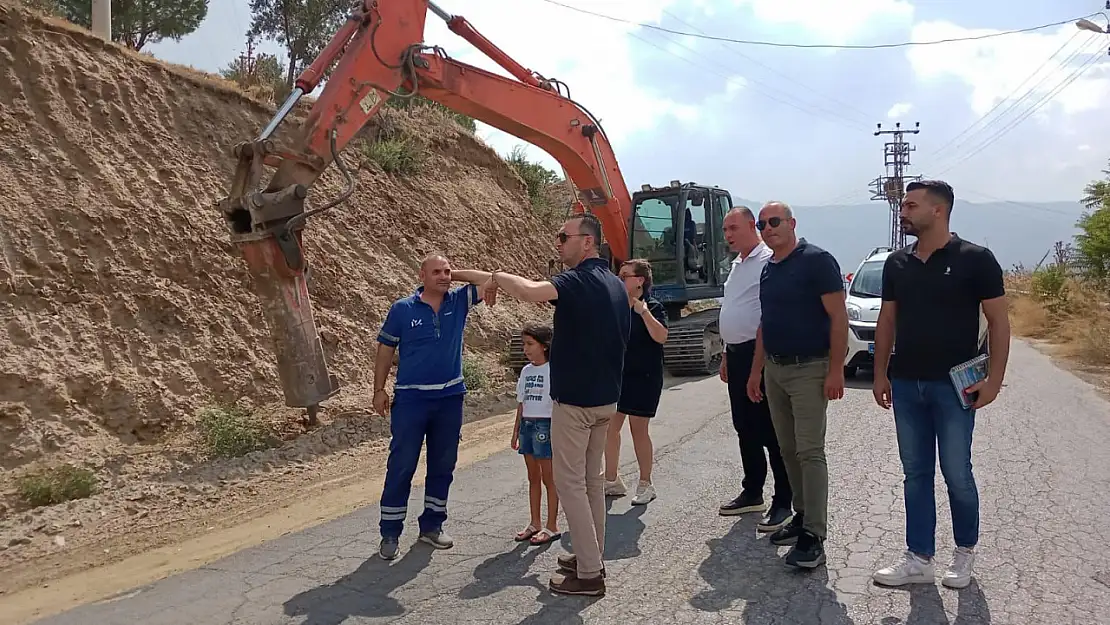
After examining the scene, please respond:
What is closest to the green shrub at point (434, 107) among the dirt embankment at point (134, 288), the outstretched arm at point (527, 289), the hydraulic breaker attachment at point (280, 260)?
the dirt embankment at point (134, 288)

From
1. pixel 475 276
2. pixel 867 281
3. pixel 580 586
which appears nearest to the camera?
A: pixel 580 586

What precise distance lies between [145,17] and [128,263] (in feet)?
26.5

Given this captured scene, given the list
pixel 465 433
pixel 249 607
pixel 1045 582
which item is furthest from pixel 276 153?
pixel 1045 582

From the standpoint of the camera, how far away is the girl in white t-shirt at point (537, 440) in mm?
4926

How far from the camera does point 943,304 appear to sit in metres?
3.94

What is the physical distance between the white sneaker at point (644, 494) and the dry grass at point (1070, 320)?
1204cm

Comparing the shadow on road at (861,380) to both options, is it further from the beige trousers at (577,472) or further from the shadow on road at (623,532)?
the beige trousers at (577,472)

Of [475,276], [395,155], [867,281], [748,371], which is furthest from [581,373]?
[395,155]

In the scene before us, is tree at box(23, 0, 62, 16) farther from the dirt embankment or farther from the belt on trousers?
the belt on trousers

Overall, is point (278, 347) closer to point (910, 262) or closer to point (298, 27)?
point (910, 262)

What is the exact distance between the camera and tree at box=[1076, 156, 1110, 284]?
19.4 metres

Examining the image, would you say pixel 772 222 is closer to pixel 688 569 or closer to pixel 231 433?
pixel 688 569

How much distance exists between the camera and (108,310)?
8133mm

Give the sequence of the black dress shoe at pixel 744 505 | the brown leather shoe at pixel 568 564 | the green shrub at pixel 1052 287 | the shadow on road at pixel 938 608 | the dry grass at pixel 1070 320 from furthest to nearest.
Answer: the green shrub at pixel 1052 287 → the dry grass at pixel 1070 320 → the black dress shoe at pixel 744 505 → the brown leather shoe at pixel 568 564 → the shadow on road at pixel 938 608
